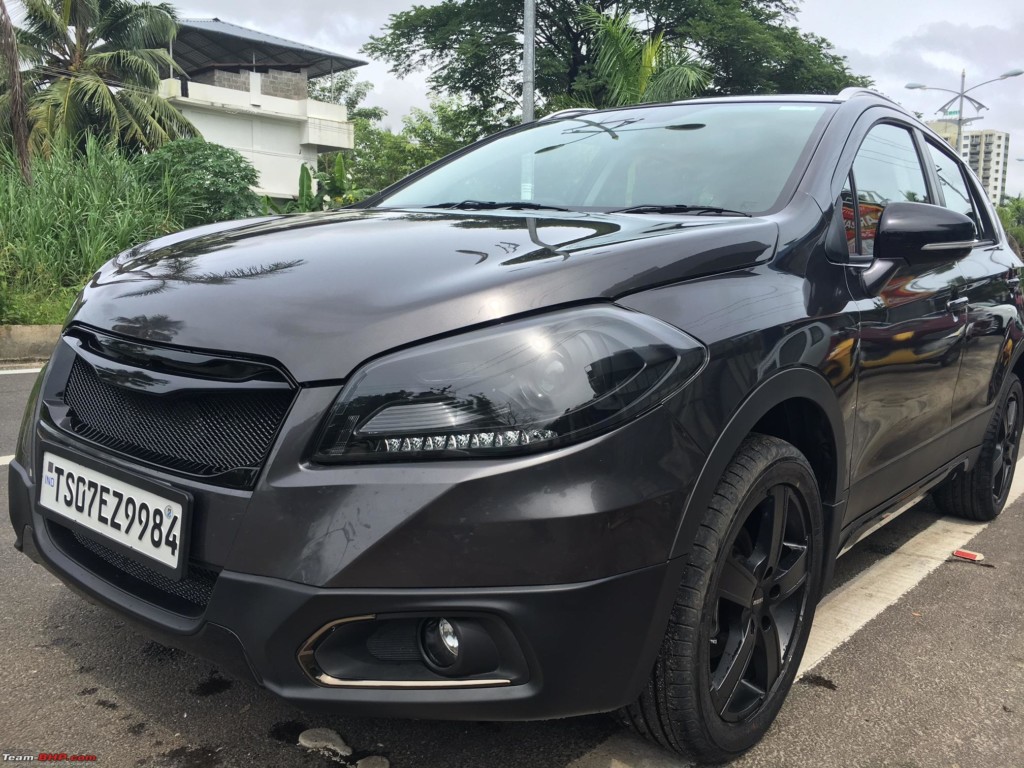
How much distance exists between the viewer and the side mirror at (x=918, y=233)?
7.84 feet

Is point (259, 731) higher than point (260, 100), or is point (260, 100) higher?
point (260, 100)

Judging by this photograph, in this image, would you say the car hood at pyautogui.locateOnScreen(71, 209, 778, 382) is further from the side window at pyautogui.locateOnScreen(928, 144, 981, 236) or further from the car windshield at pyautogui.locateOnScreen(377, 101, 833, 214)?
the side window at pyautogui.locateOnScreen(928, 144, 981, 236)

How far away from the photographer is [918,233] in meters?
2.38

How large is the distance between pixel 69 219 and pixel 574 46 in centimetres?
2100

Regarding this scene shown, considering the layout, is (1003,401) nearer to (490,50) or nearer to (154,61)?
(490,50)

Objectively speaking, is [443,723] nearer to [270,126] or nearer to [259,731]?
[259,731]

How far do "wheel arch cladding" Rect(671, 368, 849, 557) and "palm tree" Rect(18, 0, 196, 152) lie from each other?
89.1ft

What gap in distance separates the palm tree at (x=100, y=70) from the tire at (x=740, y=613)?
27.2m

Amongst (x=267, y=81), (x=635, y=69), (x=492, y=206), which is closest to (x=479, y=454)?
(x=492, y=206)

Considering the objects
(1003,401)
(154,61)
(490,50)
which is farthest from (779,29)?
(1003,401)

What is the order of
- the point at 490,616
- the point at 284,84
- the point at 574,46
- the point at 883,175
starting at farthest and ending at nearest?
1. the point at 284,84
2. the point at 574,46
3. the point at 883,175
4. the point at 490,616

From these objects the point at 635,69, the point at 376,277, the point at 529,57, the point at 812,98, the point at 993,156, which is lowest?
the point at 376,277

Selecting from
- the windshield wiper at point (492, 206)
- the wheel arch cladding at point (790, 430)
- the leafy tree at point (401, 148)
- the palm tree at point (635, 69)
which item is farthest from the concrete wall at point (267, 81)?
the wheel arch cladding at point (790, 430)

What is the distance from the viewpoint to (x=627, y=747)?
1974 millimetres
